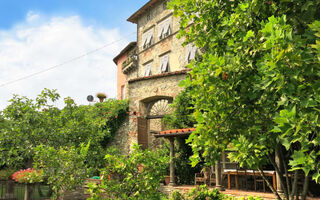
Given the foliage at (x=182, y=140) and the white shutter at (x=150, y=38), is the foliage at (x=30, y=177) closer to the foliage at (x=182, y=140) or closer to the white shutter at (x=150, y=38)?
the foliage at (x=182, y=140)

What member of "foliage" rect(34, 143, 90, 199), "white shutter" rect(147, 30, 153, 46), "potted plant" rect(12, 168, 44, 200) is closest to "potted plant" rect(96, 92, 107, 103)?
"white shutter" rect(147, 30, 153, 46)

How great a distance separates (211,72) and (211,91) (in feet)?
1.19

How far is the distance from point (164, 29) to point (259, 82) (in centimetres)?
1748

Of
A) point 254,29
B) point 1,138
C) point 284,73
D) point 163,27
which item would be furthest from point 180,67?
point 284,73

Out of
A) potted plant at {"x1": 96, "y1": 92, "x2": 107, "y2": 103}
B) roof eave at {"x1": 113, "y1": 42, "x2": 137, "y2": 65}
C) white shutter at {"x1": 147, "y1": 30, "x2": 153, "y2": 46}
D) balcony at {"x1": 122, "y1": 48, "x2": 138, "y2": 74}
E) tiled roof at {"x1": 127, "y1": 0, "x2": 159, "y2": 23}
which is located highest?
tiled roof at {"x1": 127, "y1": 0, "x2": 159, "y2": 23}

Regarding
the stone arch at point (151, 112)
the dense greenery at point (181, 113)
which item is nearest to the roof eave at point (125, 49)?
the stone arch at point (151, 112)

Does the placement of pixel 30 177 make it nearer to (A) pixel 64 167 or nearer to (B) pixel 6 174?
(A) pixel 64 167

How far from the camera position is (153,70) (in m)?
21.1

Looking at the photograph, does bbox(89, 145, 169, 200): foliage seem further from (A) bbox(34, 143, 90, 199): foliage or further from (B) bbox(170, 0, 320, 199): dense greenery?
(A) bbox(34, 143, 90, 199): foliage

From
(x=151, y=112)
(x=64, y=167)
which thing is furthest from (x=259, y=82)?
(x=151, y=112)

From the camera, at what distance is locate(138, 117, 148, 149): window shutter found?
14.7 m

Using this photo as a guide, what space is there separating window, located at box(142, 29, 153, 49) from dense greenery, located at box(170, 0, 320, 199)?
17.1 metres

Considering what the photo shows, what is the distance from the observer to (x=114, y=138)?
57.5ft

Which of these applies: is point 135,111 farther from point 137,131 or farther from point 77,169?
point 77,169
